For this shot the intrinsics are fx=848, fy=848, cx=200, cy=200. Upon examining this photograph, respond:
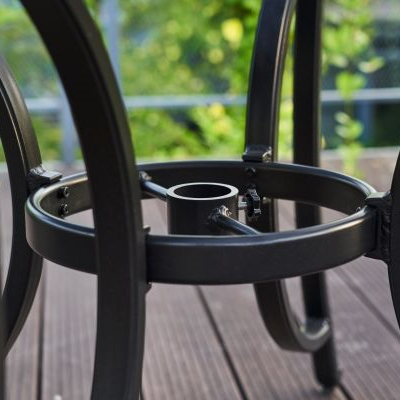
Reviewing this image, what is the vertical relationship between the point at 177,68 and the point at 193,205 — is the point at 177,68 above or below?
below

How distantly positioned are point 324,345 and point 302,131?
0.40m

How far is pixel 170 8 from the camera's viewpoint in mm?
4969

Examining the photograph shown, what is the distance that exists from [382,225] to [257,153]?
30cm

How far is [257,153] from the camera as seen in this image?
1194 millimetres

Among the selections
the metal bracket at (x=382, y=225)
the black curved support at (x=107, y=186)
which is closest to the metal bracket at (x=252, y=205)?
the metal bracket at (x=382, y=225)

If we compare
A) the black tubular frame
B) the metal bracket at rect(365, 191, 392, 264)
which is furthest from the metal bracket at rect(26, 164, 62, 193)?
the metal bracket at rect(365, 191, 392, 264)

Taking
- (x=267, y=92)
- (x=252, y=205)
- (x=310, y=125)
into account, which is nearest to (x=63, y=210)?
(x=252, y=205)

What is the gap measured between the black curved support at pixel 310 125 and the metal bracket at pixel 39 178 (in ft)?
1.64

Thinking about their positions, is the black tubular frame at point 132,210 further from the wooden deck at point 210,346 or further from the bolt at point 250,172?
the wooden deck at point 210,346

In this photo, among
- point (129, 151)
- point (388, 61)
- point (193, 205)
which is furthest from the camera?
point (388, 61)

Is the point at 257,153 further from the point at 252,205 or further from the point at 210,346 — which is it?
the point at 210,346

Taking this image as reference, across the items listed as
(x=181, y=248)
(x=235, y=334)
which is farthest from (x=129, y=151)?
(x=235, y=334)

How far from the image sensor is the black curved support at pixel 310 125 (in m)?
1.39

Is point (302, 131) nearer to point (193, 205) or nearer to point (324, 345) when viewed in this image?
point (324, 345)
